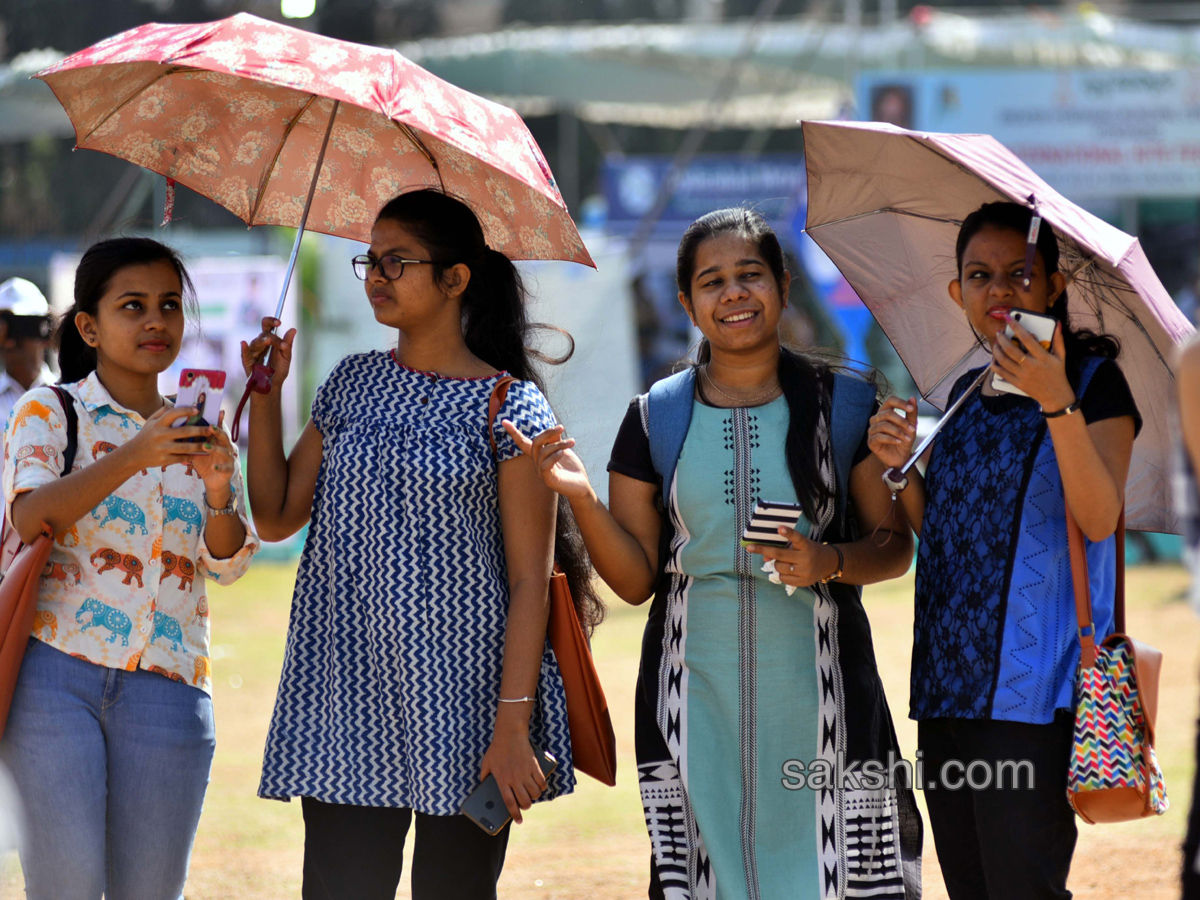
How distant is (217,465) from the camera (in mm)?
2982

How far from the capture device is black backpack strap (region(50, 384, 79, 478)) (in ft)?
10.1

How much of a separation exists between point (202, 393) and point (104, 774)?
873 millimetres

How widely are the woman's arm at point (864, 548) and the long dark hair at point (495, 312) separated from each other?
1.92 ft

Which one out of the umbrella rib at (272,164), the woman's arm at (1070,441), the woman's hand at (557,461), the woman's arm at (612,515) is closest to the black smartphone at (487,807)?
the woman's arm at (612,515)

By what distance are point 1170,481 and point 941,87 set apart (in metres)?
11.4

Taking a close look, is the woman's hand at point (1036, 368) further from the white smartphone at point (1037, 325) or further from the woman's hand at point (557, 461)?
the woman's hand at point (557, 461)

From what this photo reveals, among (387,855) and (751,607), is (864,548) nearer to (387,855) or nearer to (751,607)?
(751,607)

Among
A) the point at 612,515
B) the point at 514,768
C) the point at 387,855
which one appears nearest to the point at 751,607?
the point at 612,515

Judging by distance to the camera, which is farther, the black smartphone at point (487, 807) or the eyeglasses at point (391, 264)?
the eyeglasses at point (391, 264)

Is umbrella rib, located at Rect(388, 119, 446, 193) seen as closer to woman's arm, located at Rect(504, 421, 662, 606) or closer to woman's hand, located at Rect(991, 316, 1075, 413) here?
woman's arm, located at Rect(504, 421, 662, 606)

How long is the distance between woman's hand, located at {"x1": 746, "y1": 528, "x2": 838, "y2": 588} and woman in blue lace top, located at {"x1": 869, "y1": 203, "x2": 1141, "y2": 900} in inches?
10.1

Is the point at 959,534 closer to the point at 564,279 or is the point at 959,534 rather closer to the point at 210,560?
the point at 210,560

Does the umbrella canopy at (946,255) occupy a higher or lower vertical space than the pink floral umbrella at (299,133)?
lower

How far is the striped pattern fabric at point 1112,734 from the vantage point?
103 inches
